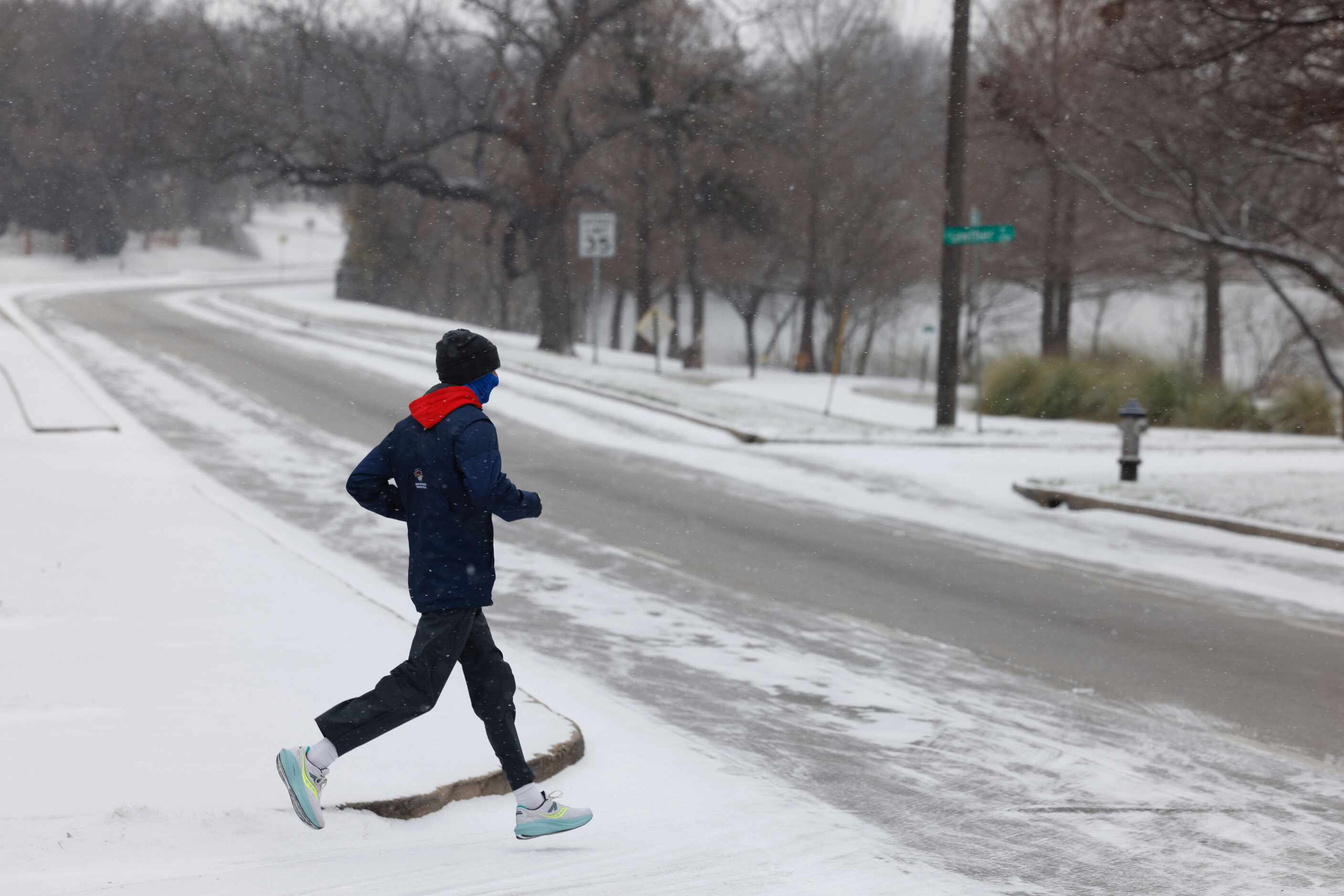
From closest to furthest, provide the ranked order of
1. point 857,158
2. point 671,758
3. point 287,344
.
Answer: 1. point 671,758
2. point 287,344
3. point 857,158

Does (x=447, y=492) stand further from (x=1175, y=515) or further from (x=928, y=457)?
(x=928, y=457)

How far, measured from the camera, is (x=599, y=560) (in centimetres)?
1132

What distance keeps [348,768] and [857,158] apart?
41.2m

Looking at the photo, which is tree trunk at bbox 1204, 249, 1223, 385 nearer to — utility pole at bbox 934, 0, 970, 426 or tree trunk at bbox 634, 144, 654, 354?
utility pole at bbox 934, 0, 970, 426

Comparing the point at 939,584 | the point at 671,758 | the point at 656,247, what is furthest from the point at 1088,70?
the point at 671,758

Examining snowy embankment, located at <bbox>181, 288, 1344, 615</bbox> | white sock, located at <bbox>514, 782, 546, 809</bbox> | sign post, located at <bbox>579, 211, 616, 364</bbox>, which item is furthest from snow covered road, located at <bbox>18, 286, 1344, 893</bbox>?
sign post, located at <bbox>579, 211, 616, 364</bbox>

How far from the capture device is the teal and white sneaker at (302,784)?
16.2ft

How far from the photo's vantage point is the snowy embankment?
39.8 ft

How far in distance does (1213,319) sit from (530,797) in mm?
32306

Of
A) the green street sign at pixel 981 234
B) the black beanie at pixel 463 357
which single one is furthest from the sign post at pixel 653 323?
the black beanie at pixel 463 357

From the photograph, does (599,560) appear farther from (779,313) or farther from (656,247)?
(779,313)

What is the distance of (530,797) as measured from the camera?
5.17 meters

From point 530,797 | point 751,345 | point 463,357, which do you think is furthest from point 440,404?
point 751,345

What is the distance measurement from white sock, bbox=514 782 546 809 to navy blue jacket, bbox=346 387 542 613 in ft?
2.28
